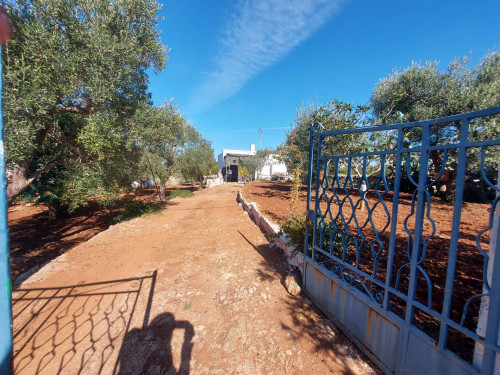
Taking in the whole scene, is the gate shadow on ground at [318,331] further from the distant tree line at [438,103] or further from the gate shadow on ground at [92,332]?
the distant tree line at [438,103]

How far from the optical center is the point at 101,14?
16.6 feet

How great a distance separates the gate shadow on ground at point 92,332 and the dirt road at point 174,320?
1 centimetres

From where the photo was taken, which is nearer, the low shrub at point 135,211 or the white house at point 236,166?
the low shrub at point 135,211

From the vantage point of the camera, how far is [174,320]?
2652mm

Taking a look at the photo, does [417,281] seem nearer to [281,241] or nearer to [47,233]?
[281,241]

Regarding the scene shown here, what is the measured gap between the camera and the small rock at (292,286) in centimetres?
308

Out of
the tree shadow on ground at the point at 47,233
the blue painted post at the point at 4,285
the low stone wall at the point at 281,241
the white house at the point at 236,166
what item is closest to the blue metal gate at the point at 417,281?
the low stone wall at the point at 281,241

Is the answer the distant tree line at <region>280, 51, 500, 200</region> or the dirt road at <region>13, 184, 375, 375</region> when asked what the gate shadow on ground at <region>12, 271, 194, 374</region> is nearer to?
the dirt road at <region>13, 184, 375, 375</region>

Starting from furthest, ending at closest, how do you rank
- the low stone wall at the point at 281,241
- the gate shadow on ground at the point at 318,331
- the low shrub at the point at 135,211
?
the low shrub at the point at 135,211 < the low stone wall at the point at 281,241 < the gate shadow on ground at the point at 318,331

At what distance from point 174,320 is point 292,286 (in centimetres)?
173

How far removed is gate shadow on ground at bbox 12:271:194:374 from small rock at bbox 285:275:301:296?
4.88 feet

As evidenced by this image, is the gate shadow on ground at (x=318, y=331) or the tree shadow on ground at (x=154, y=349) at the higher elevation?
the gate shadow on ground at (x=318, y=331)

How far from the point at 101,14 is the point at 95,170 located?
3.96 m

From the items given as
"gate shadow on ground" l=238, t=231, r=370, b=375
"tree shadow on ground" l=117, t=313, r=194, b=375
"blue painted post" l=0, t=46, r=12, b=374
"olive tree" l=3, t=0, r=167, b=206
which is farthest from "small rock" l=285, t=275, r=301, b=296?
"olive tree" l=3, t=0, r=167, b=206
